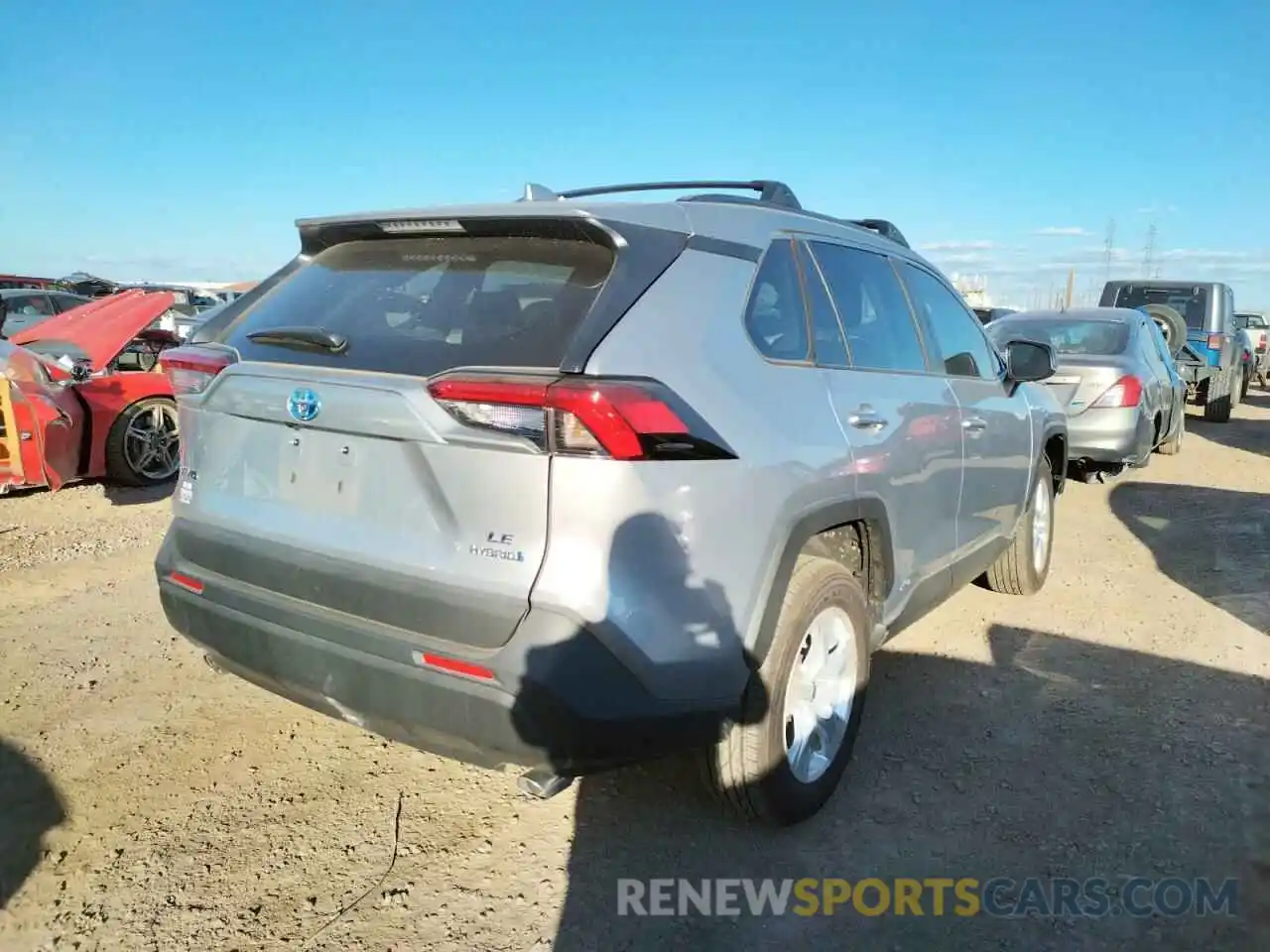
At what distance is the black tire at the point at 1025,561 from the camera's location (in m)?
4.85

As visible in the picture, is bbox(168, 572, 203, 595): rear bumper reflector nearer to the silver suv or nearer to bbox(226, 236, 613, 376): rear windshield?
the silver suv

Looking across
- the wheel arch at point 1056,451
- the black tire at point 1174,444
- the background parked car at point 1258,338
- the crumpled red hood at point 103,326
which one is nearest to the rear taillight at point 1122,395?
the wheel arch at point 1056,451

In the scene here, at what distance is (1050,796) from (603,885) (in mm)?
1568

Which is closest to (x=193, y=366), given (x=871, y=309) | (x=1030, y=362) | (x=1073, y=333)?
(x=871, y=309)

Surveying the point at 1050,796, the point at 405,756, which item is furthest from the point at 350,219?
the point at 1050,796

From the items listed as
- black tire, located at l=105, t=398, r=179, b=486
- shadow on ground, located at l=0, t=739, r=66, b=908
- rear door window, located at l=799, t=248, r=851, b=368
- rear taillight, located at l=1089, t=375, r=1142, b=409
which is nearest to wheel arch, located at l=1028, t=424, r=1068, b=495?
rear taillight, located at l=1089, t=375, r=1142, b=409

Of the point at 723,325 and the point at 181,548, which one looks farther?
the point at 181,548

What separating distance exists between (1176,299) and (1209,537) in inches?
364

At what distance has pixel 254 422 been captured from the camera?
2.51m

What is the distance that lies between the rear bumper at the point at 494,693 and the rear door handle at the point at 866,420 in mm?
1002

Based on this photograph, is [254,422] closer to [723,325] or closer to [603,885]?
[723,325]

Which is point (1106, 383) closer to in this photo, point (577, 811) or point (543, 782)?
point (577, 811)

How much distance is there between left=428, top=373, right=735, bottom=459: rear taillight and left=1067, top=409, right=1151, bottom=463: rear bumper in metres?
6.27

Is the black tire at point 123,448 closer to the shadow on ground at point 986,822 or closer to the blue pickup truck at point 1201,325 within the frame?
the shadow on ground at point 986,822
